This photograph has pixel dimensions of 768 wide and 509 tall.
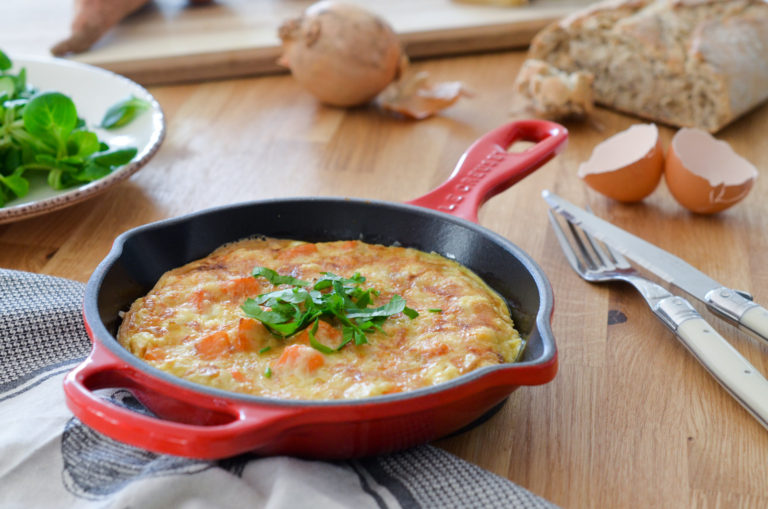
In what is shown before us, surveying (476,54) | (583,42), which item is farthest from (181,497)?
(476,54)

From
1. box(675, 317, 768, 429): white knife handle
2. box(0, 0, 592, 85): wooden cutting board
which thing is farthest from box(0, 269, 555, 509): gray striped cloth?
box(0, 0, 592, 85): wooden cutting board

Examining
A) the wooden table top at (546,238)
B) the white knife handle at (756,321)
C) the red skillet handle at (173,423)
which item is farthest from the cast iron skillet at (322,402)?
the white knife handle at (756,321)

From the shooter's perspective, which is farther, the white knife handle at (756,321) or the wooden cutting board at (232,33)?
the wooden cutting board at (232,33)

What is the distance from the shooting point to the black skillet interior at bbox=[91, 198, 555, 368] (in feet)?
4.31

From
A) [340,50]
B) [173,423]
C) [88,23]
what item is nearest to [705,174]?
[340,50]

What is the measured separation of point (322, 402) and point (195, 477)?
0.22 meters

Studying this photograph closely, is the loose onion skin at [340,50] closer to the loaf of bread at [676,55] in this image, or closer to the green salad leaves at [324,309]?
→ the loaf of bread at [676,55]

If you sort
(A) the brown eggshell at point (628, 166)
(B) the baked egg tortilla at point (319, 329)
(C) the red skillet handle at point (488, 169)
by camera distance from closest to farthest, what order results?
(B) the baked egg tortilla at point (319, 329) < (C) the red skillet handle at point (488, 169) < (A) the brown eggshell at point (628, 166)

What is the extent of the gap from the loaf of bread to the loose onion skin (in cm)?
47

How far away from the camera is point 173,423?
99 cm

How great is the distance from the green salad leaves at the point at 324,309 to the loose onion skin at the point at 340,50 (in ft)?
3.64

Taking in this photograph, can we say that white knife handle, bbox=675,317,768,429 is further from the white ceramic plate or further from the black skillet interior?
the white ceramic plate

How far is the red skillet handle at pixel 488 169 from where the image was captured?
1553mm

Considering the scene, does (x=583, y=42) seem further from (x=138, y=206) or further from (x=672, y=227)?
(x=138, y=206)
